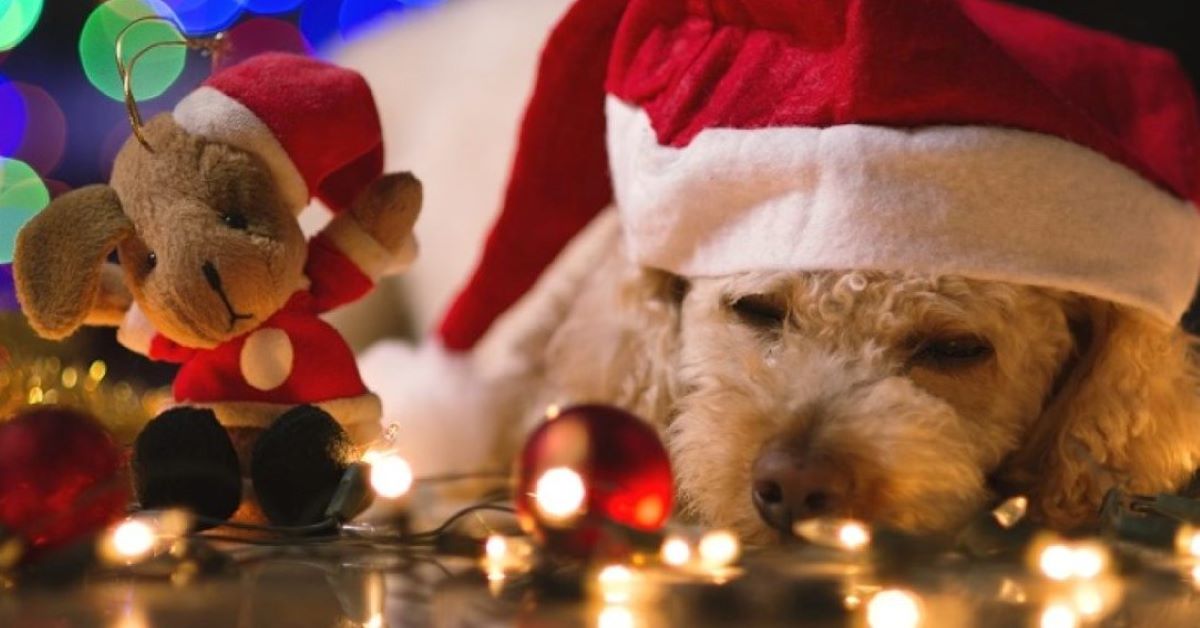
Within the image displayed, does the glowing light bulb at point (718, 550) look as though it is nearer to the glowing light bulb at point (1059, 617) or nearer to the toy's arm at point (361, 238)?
the glowing light bulb at point (1059, 617)

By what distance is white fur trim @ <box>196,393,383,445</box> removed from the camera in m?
0.97

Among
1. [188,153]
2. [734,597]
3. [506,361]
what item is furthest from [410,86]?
[734,597]

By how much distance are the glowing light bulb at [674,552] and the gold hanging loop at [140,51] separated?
485 mm

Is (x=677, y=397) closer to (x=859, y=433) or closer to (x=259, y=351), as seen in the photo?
(x=859, y=433)

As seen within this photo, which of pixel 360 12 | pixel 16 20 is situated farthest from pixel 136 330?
pixel 360 12

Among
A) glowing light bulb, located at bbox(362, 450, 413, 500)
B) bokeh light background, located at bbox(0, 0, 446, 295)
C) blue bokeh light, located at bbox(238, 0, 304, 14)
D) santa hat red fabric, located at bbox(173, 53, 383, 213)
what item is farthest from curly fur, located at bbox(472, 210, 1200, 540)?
blue bokeh light, located at bbox(238, 0, 304, 14)

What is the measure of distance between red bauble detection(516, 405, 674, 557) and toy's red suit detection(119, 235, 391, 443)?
210 millimetres

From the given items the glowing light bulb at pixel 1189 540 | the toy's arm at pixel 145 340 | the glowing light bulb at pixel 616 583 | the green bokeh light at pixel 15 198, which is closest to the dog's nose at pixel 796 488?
the glowing light bulb at pixel 616 583

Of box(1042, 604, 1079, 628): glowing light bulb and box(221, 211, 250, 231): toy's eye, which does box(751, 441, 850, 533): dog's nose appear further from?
box(221, 211, 250, 231): toy's eye

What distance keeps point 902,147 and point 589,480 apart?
36cm

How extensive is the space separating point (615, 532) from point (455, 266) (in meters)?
0.98

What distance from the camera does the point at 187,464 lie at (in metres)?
A: 0.90

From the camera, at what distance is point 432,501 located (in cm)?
117

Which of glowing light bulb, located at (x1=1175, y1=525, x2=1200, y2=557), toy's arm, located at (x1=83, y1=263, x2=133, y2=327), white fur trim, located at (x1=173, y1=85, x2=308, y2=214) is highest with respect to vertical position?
white fur trim, located at (x1=173, y1=85, x2=308, y2=214)
